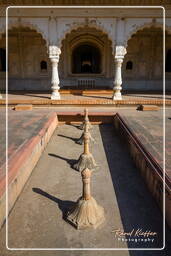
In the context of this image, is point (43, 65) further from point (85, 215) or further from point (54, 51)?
point (85, 215)

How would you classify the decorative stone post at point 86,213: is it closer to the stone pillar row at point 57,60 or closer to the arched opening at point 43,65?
the stone pillar row at point 57,60

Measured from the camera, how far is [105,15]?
898cm

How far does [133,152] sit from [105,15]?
672 centimetres

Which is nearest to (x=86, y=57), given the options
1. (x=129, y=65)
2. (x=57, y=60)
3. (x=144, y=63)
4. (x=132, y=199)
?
(x=129, y=65)

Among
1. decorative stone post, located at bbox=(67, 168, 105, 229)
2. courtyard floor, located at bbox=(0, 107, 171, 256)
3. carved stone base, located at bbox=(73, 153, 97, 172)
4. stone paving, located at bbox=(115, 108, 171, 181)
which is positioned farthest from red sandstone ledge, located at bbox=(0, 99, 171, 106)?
decorative stone post, located at bbox=(67, 168, 105, 229)

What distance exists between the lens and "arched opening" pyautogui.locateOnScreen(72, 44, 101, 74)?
13320mm

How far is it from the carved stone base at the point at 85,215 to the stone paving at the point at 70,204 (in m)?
0.07

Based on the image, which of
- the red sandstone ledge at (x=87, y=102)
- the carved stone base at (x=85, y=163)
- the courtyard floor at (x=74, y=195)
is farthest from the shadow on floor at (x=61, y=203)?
the red sandstone ledge at (x=87, y=102)

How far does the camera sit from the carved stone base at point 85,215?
8.29 ft

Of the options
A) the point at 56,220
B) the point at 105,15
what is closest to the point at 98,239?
the point at 56,220

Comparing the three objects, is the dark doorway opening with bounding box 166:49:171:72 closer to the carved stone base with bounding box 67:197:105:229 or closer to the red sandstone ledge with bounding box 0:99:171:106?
the red sandstone ledge with bounding box 0:99:171:106

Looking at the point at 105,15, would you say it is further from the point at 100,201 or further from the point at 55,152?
the point at 100,201

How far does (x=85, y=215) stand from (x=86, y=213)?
0.02 metres

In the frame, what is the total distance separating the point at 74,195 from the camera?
127 inches
